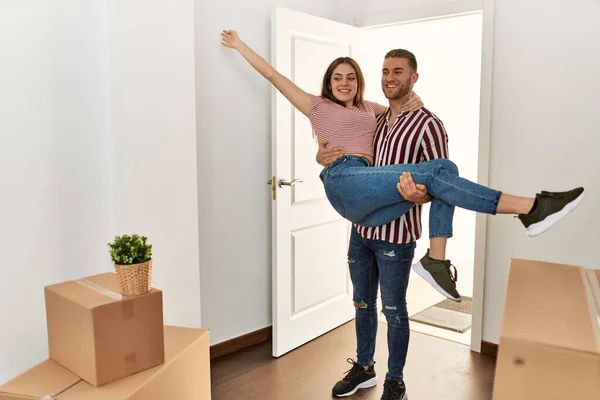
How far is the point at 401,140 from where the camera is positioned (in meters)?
2.17

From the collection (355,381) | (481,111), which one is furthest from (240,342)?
(481,111)

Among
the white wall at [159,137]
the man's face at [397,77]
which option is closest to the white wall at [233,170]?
the white wall at [159,137]

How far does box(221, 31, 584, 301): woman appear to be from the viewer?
175cm

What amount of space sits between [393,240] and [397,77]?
722mm

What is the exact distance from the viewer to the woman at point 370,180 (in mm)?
1748

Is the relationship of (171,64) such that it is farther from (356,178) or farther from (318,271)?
(318,271)

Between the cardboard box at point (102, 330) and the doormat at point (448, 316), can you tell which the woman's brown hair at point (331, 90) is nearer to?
the cardboard box at point (102, 330)

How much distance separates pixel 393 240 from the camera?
2.26 m

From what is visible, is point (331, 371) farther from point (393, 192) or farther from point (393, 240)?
point (393, 192)

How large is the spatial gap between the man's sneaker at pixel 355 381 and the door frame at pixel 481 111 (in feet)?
2.73

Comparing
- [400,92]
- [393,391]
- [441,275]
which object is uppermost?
[400,92]

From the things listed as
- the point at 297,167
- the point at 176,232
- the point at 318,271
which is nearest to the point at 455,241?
the point at 318,271

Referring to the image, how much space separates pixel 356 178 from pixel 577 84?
145 cm

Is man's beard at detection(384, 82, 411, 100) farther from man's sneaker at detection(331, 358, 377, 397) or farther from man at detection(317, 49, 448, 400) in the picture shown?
man's sneaker at detection(331, 358, 377, 397)
